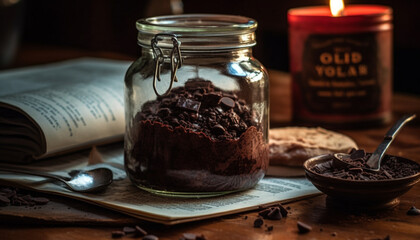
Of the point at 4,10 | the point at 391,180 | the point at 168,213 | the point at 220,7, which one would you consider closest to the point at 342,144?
the point at 391,180

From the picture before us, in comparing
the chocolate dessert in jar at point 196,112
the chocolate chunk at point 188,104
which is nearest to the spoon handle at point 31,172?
the chocolate dessert in jar at point 196,112

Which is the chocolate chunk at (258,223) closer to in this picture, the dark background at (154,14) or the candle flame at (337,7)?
the candle flame at (337,7)

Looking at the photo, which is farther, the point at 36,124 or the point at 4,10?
the point at 4,10

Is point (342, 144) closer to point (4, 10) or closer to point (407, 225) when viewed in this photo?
point (407, 225)

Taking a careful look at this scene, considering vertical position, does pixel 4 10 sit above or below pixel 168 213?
above

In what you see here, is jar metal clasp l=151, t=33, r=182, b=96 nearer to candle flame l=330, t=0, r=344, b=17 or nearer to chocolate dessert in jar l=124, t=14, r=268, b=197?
chocolate dessert in jar l=124, t=14, r=268, b=197

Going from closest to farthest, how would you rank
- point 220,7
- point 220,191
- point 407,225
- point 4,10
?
point 407,225, point 220,191, point 4,10, point 220,7
